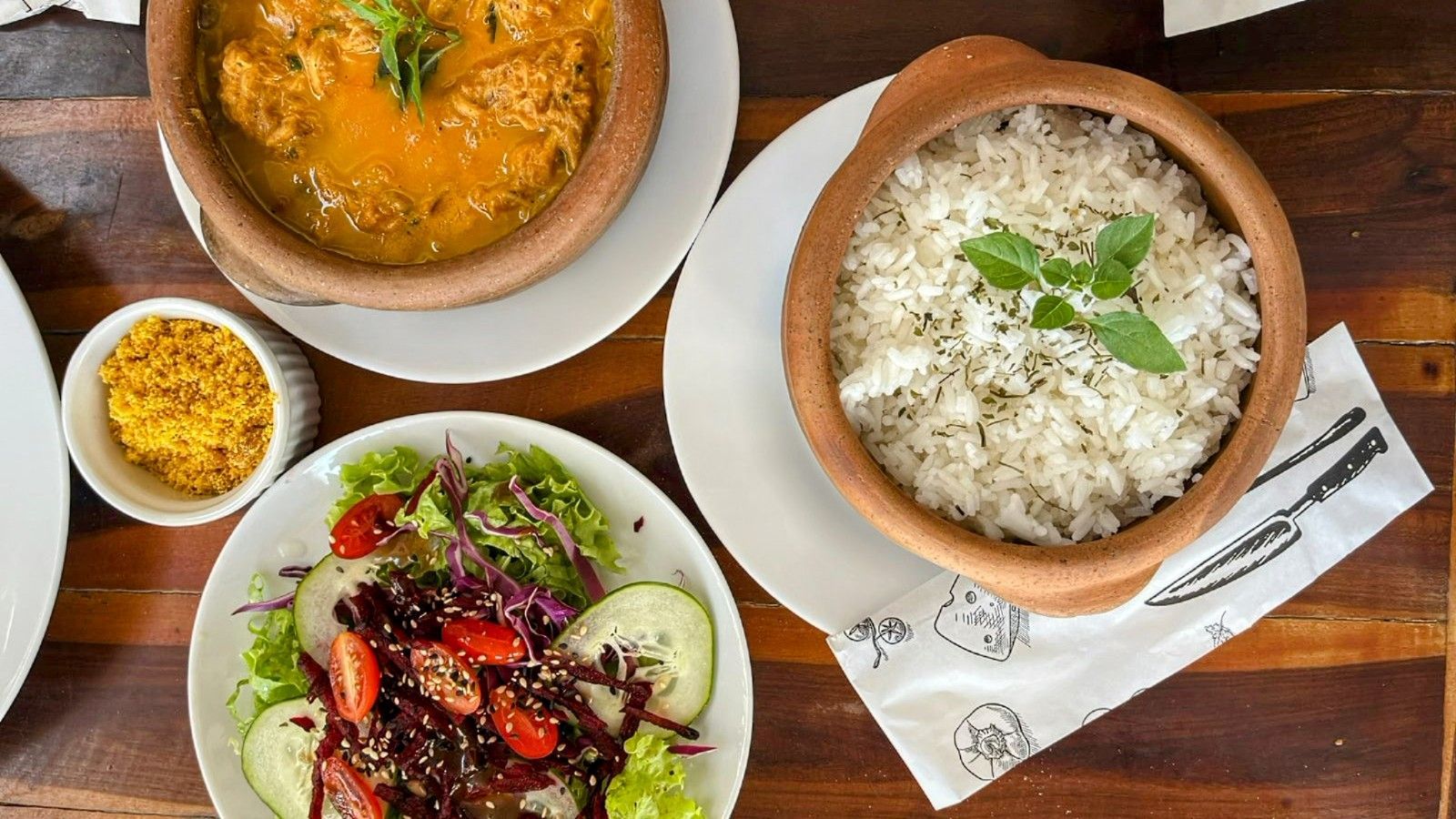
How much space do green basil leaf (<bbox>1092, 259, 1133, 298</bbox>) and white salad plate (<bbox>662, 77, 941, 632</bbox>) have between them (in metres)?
0.47

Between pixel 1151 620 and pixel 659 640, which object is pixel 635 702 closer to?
pixel 659 640

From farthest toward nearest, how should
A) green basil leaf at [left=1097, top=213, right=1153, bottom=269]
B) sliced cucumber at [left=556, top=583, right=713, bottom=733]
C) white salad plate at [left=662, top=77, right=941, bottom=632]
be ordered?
1. sliced cucumber at [left=556, top=583, right=713, bottom=733]
2. white salad plate at [left=662, top=77, right=941, bottom=632]
3. green basil leaf at [left=1097, top=213, right=1153, bottom=269]

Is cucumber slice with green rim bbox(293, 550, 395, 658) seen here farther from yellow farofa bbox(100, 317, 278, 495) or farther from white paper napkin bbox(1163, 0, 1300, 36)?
white paper napkin bbox(1163, 0, 1300, 36)

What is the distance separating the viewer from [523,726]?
1.77 meters

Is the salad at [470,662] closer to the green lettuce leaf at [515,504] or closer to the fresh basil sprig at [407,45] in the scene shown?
the green lettuce leaf at [515,504]

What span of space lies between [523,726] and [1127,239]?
49.1 inches

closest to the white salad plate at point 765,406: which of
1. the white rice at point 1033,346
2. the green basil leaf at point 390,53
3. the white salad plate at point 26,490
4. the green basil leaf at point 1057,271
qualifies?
the white rice at point 1033,346

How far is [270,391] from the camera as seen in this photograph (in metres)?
1.74

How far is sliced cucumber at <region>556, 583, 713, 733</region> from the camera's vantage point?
172 centimetres

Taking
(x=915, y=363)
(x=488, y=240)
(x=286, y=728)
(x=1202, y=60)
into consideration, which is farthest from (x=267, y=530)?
(x=1202, y=60)

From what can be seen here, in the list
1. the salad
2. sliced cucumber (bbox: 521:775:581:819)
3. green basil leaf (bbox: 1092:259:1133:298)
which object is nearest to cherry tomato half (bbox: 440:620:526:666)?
the salad

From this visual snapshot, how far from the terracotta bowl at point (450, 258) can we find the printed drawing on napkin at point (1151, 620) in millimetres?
893

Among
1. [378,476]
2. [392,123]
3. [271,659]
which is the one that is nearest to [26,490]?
[271,659]

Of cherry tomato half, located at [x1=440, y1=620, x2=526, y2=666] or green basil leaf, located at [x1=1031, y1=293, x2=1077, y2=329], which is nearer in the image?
green basil leaf, located at [x1=1031, y1=293, x2=1077, y2=329]
